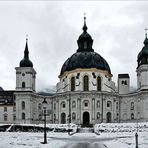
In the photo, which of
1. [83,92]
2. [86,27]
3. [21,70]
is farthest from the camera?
[86,27]

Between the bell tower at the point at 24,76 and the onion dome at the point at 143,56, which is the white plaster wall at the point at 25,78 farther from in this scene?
the onion dome at the point at 143,56

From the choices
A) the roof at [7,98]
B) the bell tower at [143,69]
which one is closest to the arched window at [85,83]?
the bell tower at [143,69]

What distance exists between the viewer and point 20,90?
355 ft

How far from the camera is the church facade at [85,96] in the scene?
103m

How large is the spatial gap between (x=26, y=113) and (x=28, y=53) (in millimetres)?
17253

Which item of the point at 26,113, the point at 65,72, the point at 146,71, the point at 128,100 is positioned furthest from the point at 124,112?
the point at 26,113

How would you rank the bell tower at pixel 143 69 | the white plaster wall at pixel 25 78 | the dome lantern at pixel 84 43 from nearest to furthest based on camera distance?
the bell tower at pixel 143 69, the white plaster wall at pixel 25 78, the dome lantern at pixel 84 43

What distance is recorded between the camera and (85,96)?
103 meters

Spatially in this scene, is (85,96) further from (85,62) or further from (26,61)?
(26,61)

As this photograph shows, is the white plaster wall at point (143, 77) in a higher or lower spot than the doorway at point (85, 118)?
higher

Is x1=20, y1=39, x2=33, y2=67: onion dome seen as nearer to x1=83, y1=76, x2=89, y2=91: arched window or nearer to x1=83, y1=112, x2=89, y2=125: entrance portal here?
x1=83, y1=76, x2=89, y2=91: arched window

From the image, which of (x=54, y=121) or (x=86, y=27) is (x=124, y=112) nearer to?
(x=54, y=121)

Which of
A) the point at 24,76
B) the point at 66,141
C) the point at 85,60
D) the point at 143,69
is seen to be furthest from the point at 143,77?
the point at 66,141

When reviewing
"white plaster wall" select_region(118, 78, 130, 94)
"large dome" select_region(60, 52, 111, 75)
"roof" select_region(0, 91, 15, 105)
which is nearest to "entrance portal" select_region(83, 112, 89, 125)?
"large dome" select_region(60, 52, 111, 75)
